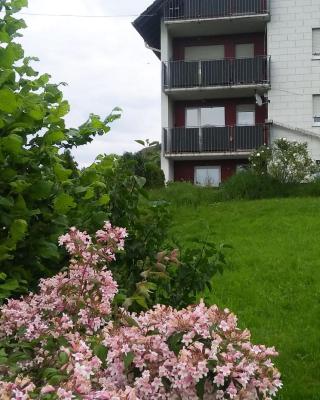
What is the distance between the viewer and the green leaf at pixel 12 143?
9.57ft

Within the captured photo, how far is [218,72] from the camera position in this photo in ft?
86.2

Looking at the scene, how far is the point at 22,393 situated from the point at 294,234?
11393 millimetres

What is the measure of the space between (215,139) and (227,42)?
466 cm

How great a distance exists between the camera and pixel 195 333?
229 cm

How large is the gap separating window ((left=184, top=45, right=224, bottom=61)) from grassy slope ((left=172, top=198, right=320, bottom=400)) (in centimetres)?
1278

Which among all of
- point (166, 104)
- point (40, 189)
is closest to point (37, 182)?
point (40, 189)

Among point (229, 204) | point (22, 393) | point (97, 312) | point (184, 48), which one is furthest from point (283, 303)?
point (184, 48)

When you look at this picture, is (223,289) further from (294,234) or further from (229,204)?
(229,204)

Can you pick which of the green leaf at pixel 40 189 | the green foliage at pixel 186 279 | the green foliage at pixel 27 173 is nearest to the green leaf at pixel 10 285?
the green foliage at pixel 27 173

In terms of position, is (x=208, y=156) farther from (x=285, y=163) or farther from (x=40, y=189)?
(x=40, y=189)

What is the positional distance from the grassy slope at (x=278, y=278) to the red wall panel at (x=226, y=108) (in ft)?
36.6

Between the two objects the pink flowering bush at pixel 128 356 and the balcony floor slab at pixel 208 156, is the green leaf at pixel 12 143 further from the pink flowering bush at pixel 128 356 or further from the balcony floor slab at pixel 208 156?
the balcony floor slab at pixel 208 156

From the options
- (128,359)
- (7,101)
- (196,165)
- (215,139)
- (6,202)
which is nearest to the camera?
(128,359)

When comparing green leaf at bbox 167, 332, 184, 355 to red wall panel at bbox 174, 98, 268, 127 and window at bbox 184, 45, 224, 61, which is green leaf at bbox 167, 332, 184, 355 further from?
window at bbox 184, 45, 224, 61
